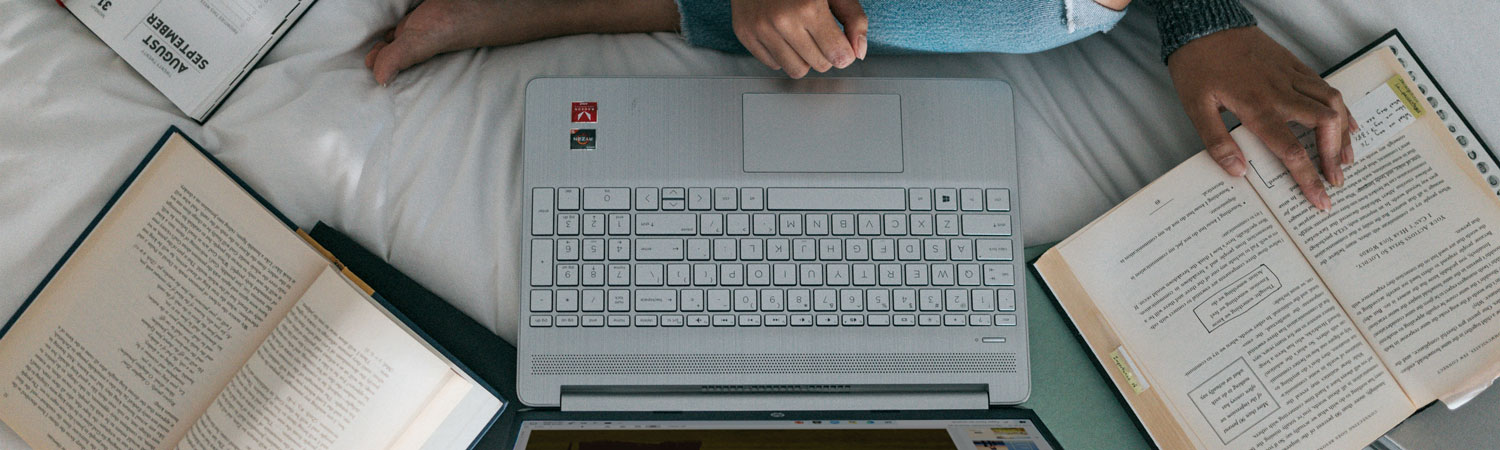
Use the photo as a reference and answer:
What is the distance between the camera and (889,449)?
2.05ft

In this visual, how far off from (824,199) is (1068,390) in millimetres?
277

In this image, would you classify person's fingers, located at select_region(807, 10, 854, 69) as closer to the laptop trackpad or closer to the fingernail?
the laptop trackpad

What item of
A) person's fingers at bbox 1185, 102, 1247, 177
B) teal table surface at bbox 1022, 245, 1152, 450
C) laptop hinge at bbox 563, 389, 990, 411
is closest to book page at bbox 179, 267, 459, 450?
laptop hinge at bbox 563, 389, 990, 411

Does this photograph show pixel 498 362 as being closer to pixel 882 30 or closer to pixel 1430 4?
pixel 882 30

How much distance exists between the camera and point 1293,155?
2.28ft

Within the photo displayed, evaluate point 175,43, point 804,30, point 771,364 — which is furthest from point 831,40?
point 175,43

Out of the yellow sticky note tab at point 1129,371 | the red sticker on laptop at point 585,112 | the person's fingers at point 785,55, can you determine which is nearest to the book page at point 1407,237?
the yellow sticky note tab at point 1129,371

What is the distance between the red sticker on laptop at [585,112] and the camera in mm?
707

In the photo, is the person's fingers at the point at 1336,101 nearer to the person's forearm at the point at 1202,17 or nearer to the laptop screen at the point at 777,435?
the person's forearm at the point at 1202,17

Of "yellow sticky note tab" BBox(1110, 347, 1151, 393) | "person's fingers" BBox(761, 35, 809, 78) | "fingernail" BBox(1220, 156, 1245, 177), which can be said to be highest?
"person's fingers" BBox(761, 35, 809, 78)

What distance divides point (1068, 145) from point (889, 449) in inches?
14.3

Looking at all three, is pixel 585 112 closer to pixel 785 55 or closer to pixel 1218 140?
pixel 785 55

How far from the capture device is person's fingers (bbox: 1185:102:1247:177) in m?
0.71

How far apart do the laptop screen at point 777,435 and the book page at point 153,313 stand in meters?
0.28
